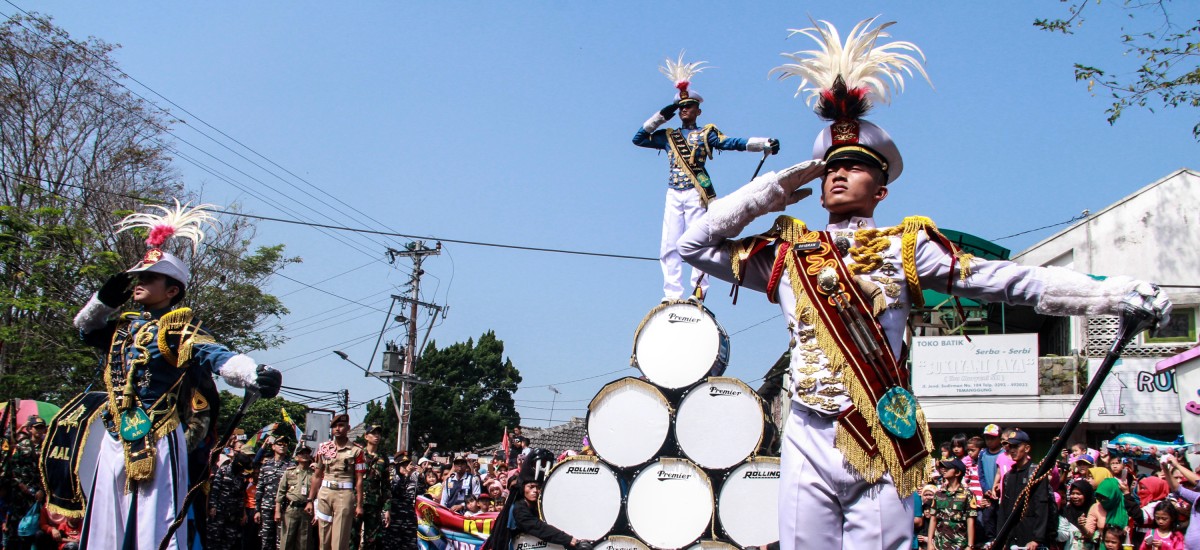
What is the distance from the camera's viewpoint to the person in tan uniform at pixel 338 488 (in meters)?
11.6

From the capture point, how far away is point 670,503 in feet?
25.6

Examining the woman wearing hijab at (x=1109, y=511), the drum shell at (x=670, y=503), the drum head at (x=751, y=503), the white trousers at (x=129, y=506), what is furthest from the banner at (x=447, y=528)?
the woman wearing hijab at (x=1109, y=511)

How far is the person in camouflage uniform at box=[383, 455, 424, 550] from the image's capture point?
12109 millimetres

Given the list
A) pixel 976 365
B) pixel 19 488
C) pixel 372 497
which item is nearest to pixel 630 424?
pixel 372 497

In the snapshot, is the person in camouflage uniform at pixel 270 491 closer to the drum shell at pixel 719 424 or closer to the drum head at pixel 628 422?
the drum head at pixel 628 422

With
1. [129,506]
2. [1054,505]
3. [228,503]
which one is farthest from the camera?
[228,503]

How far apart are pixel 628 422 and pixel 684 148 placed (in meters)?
2.64

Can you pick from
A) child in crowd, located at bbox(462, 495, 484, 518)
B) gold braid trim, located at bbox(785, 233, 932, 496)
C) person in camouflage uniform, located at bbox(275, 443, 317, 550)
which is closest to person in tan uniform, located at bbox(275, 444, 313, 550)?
person in camouflage uniform, located at bbox(275, 443, 317, 550)

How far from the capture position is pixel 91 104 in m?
26.3

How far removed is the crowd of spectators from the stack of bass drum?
8.04ft

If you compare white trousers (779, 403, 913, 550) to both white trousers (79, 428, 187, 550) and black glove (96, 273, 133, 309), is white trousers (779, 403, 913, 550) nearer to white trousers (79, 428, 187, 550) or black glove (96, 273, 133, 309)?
white trousers (79, 428, 187, 550)

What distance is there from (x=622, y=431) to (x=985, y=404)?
15982mm

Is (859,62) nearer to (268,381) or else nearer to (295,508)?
(268,381)

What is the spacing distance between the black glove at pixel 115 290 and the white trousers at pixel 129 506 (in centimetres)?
102
